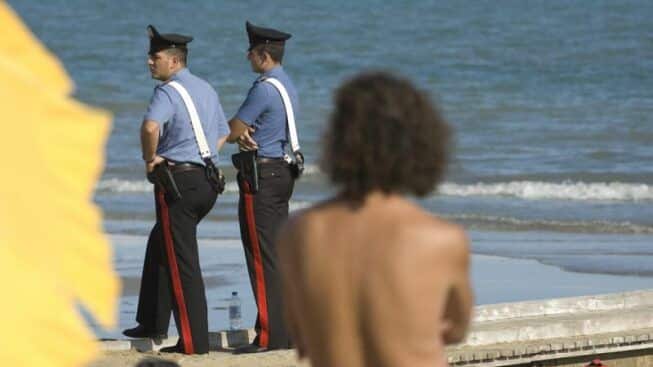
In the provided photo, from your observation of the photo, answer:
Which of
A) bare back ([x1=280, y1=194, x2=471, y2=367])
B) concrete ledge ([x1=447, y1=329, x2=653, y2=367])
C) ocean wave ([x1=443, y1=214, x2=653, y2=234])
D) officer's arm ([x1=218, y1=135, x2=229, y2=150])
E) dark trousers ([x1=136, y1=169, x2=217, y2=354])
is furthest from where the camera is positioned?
ocean wave ([x1=443, y1=214, x2=653, y2=234])

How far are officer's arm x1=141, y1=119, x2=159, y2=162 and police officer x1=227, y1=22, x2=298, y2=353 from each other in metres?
0.47

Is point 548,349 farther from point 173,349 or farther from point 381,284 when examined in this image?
point 381,284

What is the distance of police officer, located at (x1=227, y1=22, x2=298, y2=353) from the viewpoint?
811 cm

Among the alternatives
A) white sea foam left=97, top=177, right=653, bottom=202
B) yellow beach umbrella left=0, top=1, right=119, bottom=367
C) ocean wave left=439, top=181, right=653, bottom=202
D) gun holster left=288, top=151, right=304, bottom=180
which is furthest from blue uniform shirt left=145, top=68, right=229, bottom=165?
ocean wave left=439, top=181, right=653, bottom=202

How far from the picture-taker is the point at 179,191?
25.9ft

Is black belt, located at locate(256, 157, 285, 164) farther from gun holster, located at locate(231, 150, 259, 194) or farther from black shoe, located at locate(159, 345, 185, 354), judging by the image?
black shoe, located at locate(159, 345, 185, 354)

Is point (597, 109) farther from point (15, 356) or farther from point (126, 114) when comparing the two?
point (15, 356)

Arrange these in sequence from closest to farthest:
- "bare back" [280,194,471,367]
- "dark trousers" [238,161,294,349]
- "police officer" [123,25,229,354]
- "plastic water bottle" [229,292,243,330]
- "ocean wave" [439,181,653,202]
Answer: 1. "bare back" [280,194,471,367]
2. "police officer" [123,25,229,354]
3. "dark trousers" [238,161,294,349]
4. "plastic water bottle" [229,292,243,330]
5. "ocean wave" [439,181,653,202]

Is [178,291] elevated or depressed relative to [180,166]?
depressed

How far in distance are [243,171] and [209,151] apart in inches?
11.4

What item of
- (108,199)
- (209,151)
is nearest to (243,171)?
(209,151)

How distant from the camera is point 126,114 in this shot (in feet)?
89.7

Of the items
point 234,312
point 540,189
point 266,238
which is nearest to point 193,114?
point 266,238

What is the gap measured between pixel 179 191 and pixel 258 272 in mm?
618
